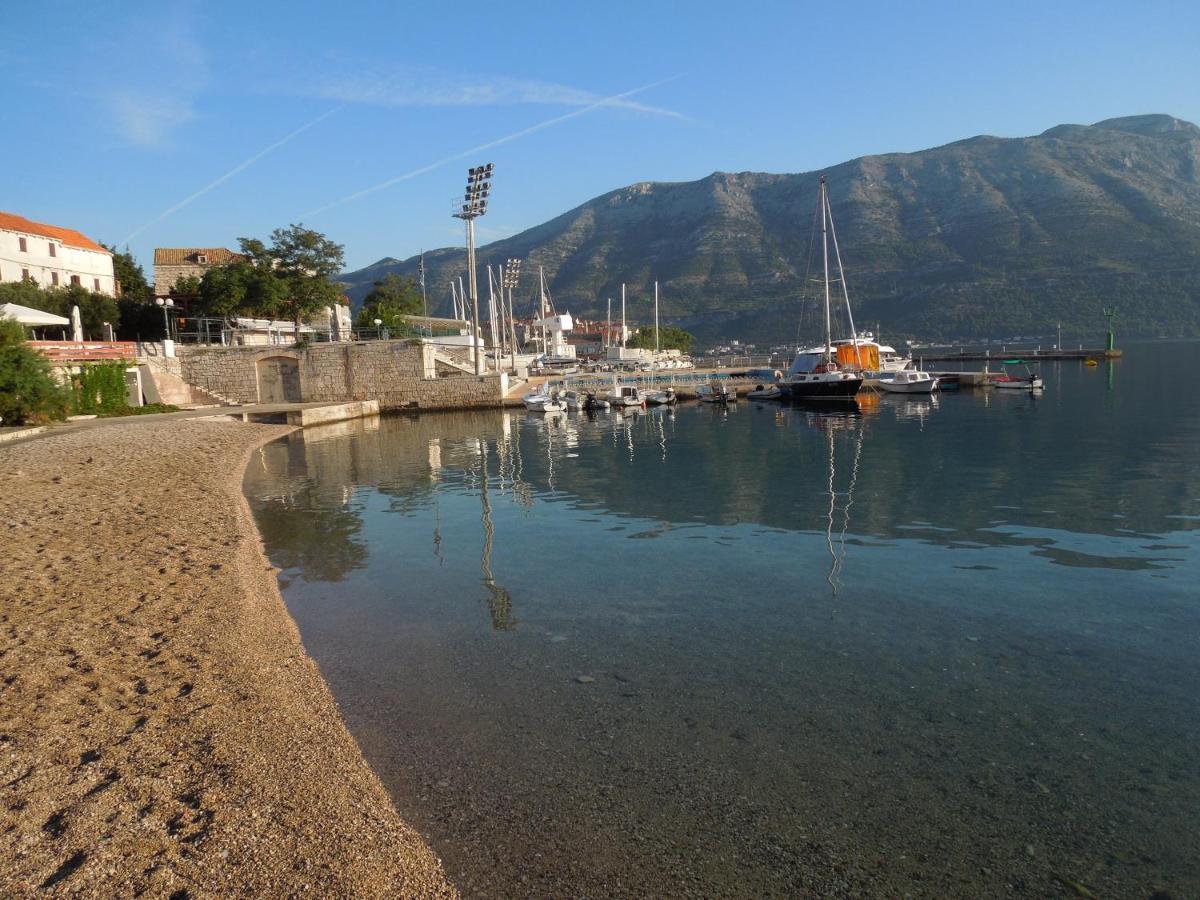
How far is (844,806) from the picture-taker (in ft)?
19.5

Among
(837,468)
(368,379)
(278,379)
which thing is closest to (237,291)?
Answer: (278,379)

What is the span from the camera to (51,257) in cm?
5888

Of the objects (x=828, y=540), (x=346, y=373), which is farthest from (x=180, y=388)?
(x=828, y=540)

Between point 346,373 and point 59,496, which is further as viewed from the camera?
point 346,373

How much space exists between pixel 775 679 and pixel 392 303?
70957 mm

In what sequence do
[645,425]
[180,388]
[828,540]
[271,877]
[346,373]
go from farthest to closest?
1. [346,373]
2. [180,388]
3. [645,425]
4. [828,540]
5. [271,877]

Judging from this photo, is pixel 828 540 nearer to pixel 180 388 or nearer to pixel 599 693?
pixel 599 693

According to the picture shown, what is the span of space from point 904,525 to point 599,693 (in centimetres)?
A: 1009

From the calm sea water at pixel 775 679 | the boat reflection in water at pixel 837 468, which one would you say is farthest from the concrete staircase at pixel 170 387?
the boat reflection in water at pixel 837 468

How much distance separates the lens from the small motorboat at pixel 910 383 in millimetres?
55125

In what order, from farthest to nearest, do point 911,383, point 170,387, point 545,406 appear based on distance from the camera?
point 911,383 < point 545,406 < point 170,387

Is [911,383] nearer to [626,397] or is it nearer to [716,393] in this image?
[716,393]

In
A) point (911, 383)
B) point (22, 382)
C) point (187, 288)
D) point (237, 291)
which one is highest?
point (187, 288)

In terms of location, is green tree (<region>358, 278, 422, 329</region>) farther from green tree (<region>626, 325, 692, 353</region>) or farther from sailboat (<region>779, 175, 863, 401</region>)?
green tree (<region>626, 325, 692, 353</region>)
